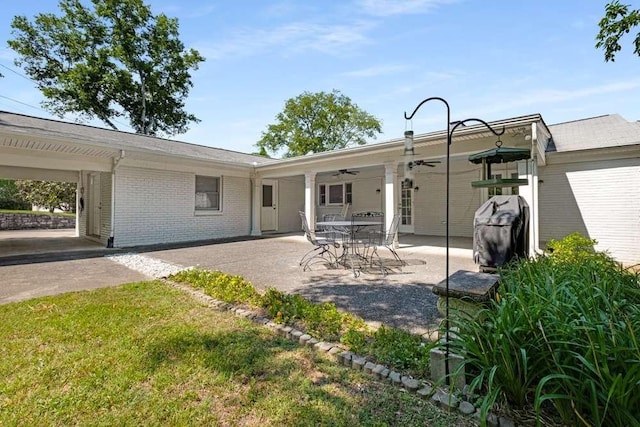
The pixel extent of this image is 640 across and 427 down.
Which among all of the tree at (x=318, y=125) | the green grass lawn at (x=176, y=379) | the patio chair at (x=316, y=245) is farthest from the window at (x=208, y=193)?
the tree at (x=318, y=125)

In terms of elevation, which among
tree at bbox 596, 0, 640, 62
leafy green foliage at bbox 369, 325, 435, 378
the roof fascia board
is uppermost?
tree at bbox 596, 0, 640, 62

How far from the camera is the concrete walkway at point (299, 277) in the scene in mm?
3594

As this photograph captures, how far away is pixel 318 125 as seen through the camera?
30.4 meters

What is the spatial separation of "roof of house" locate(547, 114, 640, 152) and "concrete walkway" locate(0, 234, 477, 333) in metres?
3.62

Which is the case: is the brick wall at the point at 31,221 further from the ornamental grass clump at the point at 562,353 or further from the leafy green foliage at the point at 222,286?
the ornamental grass clump at the point at 562,353

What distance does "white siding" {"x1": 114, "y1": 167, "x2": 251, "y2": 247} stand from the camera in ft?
28.0

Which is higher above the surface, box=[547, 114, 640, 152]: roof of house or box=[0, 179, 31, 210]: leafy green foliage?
box=[547, 114, 640, 152]: roof of house

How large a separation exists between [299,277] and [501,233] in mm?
3017

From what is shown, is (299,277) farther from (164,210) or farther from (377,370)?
(164,210)

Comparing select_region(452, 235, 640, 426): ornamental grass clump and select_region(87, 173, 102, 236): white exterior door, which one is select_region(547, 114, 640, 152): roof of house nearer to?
select_region(452, 235, 640, 426): ornamental grass clump

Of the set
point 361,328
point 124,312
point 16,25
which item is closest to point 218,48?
point 124,312

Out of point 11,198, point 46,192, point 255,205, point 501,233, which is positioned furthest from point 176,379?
point 11,198

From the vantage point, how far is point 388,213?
8273 mm

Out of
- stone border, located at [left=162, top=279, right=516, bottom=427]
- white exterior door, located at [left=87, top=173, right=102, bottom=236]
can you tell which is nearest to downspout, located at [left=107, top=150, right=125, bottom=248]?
white exterior door, located at [left=87, top=173, right=102, bottom=236]
